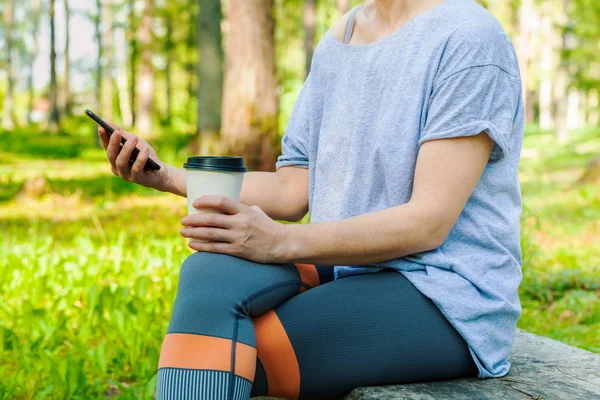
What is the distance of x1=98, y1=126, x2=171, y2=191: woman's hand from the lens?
1.83m

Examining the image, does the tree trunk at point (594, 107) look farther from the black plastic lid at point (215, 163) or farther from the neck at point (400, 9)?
the black plastic lid at point (215, 163)

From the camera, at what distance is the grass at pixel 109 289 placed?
2.78 meters

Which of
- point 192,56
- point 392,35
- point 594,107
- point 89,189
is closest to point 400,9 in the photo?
point 392,35

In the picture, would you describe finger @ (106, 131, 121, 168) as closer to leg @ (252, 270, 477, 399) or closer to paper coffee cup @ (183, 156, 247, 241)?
paper coffee cup @ (183, 156, 247, 241)

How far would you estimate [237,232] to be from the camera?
1.53 metres

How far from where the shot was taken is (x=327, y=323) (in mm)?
1602

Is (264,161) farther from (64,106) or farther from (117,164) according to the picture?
(64,106)

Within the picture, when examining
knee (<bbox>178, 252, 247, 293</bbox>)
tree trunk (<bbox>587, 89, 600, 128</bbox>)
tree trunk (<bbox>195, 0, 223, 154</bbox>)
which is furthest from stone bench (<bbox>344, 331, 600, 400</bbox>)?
tree trunk (<bbox>587, 89, 600, 128</bbox>)

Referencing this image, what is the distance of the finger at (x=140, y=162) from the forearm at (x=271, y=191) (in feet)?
0.48

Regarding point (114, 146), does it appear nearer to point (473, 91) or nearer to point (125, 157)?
point (125, 157)

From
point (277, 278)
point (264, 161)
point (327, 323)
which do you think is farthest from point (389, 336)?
point (264, 161)

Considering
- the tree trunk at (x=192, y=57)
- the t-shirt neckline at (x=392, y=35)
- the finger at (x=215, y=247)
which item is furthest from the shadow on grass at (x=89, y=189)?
the finger at (x=215, y=247)

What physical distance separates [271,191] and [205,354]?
76cm

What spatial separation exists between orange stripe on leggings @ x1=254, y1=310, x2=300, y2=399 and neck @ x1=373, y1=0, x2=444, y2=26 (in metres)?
0.83
